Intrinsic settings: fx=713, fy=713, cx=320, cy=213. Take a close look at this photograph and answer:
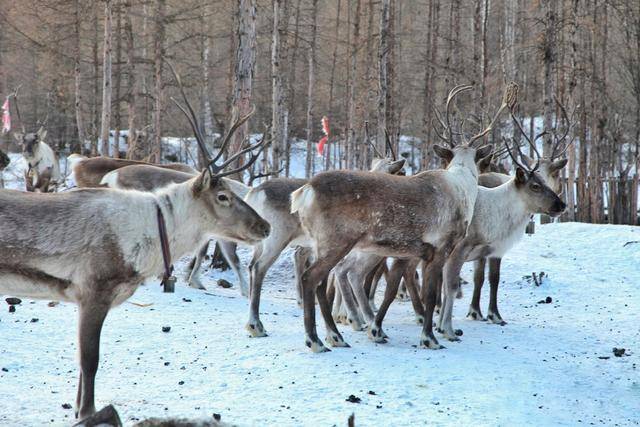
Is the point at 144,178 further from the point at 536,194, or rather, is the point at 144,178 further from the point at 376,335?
the point at 536,194

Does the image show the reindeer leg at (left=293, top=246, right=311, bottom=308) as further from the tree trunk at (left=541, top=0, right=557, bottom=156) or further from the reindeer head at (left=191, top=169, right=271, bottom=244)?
the tree trunk at (left=541, top=0, right=557, bottom=156)

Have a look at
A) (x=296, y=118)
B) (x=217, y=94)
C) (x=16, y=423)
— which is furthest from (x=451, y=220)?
(x=217, y=94)

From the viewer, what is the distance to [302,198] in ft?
18.4

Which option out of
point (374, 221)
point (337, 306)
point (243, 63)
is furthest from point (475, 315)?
point (243, 63)

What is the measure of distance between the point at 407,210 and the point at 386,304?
0.92 m

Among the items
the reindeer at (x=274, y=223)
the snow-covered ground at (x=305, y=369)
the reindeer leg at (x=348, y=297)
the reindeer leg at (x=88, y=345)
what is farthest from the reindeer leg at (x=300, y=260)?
the reindeer leg at (x=88, y=345)

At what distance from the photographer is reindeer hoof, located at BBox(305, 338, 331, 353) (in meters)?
5.42

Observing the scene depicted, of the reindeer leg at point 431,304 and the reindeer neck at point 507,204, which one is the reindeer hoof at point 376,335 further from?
the reindeer neck at point 507,204

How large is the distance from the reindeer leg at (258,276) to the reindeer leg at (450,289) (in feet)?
5.14

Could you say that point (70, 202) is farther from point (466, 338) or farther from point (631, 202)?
point (631, 202)

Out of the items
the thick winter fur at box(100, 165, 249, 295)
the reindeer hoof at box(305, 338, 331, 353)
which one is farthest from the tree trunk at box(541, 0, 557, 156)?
the reindeer hoof at box(305, 338, 331, 353)

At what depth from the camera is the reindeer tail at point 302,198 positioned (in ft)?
18.3

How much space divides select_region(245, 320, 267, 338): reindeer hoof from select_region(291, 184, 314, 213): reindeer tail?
1.09 metres

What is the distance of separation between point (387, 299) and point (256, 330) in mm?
1169
